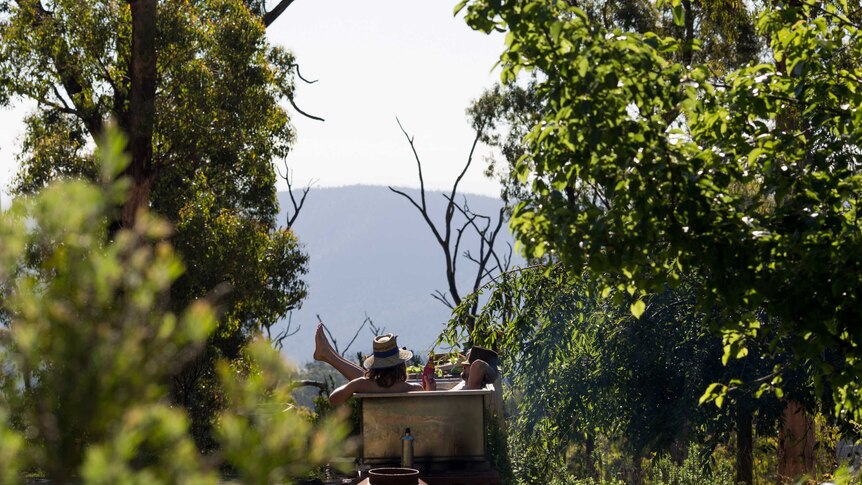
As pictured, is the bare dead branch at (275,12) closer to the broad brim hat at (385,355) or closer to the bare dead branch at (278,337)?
the bare dead branch at (278,337)

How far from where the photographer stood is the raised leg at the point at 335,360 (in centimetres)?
961

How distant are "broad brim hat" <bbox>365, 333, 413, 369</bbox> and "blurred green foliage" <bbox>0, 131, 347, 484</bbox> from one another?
281 inches

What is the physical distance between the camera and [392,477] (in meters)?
6.93

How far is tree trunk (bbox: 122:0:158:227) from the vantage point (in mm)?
17703

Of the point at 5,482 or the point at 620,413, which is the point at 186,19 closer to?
the point at 620,413

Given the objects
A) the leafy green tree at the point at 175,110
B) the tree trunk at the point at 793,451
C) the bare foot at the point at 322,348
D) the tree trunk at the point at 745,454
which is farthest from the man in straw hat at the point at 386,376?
the leafy green tree at the point at 175,110

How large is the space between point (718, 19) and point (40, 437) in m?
19.1

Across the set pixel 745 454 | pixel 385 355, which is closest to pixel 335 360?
pixel 385 355

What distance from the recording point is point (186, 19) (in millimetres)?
18734

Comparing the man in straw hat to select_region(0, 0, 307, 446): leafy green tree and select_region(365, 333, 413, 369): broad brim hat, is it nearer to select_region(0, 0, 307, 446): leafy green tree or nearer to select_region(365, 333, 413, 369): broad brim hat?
select_region(365, 333, 413, 369): broad brim hat

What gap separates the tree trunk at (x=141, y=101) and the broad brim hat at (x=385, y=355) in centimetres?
980

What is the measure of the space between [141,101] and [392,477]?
12.9 m

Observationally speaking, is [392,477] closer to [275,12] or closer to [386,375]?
[386,375]

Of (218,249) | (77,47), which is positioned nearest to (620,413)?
(218,249)
